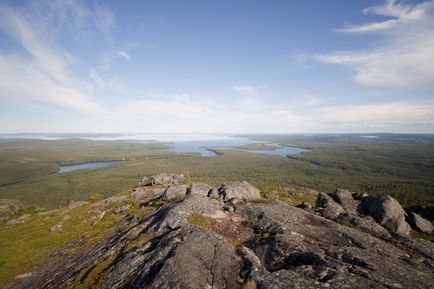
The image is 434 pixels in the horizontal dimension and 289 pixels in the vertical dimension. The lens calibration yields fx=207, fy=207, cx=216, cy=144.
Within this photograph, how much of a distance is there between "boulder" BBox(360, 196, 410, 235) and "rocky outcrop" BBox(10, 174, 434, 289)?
901cm

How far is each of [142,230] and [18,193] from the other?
206991 millimetres

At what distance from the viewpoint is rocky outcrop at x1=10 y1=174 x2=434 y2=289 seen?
35.6ft

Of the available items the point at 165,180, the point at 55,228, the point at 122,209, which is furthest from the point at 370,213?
the point at 55,228

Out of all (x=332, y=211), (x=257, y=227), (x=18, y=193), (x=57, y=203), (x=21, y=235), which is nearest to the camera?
(x=257, y=227)

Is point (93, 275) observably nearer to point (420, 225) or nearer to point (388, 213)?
point (388, 213)

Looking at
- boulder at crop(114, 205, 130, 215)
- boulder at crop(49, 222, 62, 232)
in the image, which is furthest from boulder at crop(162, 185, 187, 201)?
boulder at crop(49, 222, 62, 232)

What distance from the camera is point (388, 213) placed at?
82.6 feet

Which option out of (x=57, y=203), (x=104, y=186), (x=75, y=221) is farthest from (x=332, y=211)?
(x=104, y=186)

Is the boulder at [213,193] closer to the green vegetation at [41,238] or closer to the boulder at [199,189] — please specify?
the boulder at [199,189]

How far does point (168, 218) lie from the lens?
19312 mm

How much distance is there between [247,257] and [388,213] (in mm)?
22633

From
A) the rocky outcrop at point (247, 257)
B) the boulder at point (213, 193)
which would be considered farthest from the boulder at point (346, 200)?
the boulder at point (213, 193)

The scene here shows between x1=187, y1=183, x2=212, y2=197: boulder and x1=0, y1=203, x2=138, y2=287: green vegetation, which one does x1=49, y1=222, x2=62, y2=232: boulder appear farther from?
x1=187, y1=183, x2=212, y2=197: boulder

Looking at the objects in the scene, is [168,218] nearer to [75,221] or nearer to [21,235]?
[75,221]
